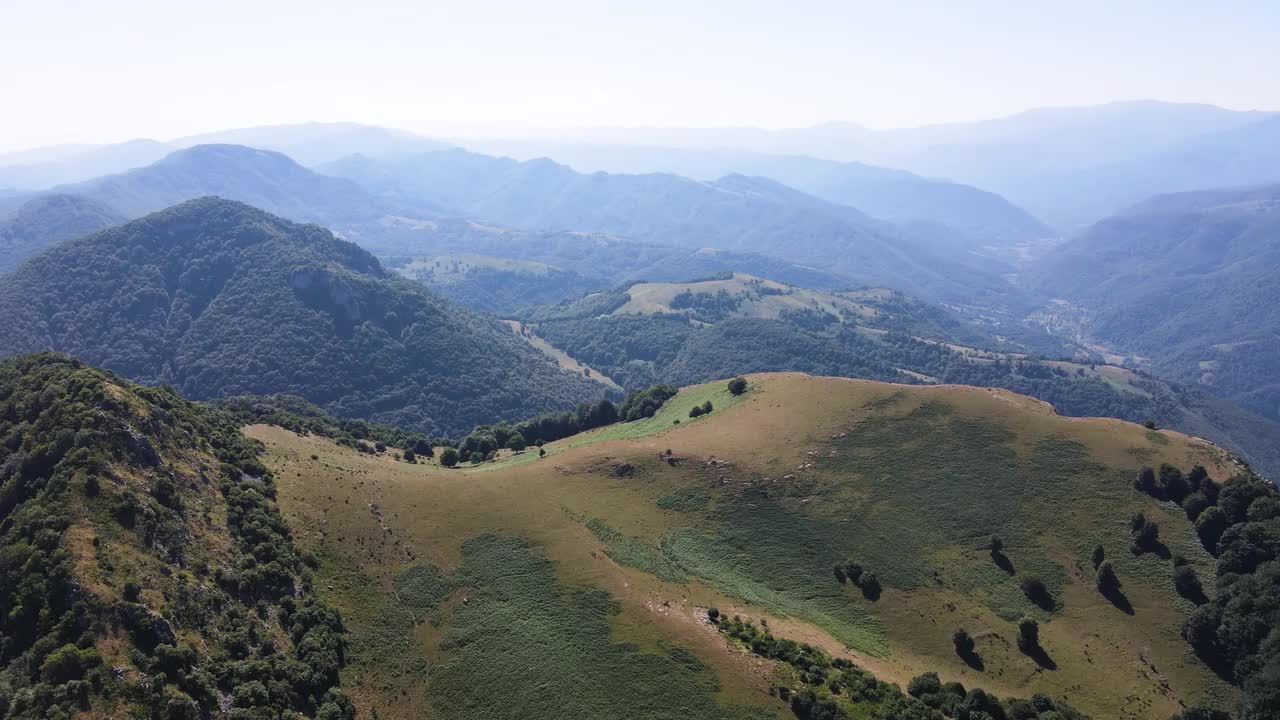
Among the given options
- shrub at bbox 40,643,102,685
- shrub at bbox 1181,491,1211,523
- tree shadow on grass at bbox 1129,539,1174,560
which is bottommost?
tree shadow on grass at bbox 1129,539,1174,560

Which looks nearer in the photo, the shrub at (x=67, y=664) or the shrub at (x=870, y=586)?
the shrub at (x=67, y=664)

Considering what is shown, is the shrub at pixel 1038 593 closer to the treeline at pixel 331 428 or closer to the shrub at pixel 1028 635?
the shrub at pixel 1028 635

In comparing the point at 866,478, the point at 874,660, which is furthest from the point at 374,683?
the point at 866,478

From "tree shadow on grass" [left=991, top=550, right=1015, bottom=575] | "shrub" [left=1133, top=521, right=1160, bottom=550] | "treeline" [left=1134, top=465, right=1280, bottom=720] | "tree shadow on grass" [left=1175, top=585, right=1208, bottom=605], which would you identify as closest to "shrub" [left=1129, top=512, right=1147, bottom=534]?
"shrub" [left=1133, top=521, right=1160, bottom=550]

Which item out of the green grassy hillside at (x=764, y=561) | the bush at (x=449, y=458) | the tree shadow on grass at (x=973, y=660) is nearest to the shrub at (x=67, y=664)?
the green grassy hillside at (x=764, y=561)

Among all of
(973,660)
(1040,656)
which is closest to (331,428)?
(973,660)

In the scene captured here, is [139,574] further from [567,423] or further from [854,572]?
[567,423]

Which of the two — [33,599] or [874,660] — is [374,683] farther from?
[874,660]

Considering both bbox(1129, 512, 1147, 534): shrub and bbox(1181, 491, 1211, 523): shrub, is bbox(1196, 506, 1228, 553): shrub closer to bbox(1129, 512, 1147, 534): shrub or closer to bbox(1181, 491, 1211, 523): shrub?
bbox(1181, 491, 1211, 523): shrub
